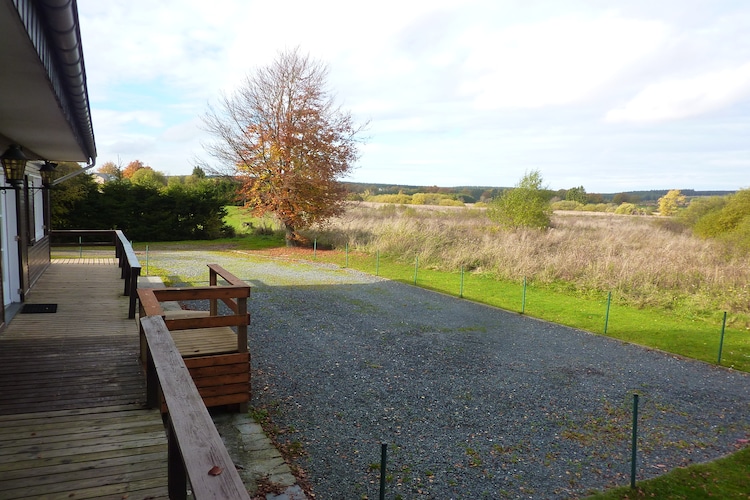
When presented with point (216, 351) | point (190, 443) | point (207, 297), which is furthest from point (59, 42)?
point (216, 351)

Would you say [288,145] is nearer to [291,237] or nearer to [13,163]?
[291,237]

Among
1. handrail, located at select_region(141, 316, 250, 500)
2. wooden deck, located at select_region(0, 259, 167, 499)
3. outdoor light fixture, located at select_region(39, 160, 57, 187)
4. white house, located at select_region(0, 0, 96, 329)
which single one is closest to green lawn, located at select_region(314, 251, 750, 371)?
wooden deck, located at select_region(0, 259, 167, 499)

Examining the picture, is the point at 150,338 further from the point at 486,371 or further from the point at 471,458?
the point at 486,371

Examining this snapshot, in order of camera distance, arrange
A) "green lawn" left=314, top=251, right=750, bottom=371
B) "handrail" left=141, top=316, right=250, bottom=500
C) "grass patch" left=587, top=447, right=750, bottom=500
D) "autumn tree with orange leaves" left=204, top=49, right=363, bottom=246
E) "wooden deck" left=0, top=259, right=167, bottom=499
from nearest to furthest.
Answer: "handrail" left=141, top=316, right=250, bottom=500 → "wooden deck" left=0, top=259, right=167, bottom=499 → "grass patch" left=587, top=447, right=750, bottom=500 → "green lawn" left=314, top=251, right=750, bottom=371 → "autumn tree with orange leaves" left=204, top=49, right=363, bottom=246

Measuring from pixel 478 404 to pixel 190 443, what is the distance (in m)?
4.53

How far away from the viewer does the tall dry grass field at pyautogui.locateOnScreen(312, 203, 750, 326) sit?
11.3 metres

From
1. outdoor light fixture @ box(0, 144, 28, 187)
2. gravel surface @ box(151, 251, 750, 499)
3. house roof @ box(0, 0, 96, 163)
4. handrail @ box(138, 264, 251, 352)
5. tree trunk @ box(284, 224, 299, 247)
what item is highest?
house roof @ box(0, 0, 96, 163)

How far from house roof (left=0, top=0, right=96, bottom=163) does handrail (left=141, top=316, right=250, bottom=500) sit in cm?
178

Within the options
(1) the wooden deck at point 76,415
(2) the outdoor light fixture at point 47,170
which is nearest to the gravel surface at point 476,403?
(1) the wooden deck at point 76,415

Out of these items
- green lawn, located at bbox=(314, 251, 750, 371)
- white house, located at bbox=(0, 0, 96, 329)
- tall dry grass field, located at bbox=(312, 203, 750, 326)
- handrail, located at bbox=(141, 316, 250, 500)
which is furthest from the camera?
tall dry grass field, located at bbox=(312, 203, 750, 326)

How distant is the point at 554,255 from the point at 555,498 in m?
12.1

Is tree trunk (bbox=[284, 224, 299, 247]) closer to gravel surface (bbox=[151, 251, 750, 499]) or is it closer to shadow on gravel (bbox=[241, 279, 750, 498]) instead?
gravel surface (bbox=[151, 251, 750, 499])

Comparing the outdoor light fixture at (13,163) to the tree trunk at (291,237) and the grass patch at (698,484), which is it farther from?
the tree trunk at (291,237)

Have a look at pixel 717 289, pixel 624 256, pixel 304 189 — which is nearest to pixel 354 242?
pixel 304 189
